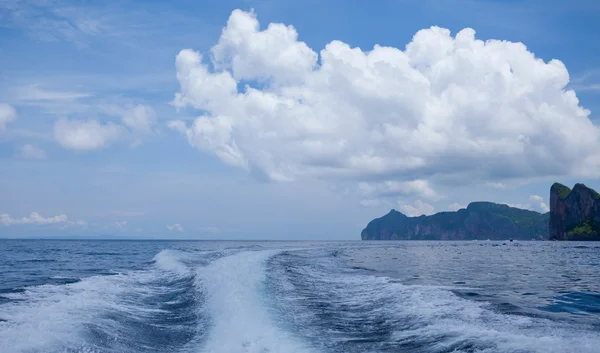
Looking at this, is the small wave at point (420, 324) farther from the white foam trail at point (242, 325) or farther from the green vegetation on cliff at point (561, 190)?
the green vegetation on cliff at point (561, 190)

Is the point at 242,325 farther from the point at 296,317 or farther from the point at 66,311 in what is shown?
the point at 66,311

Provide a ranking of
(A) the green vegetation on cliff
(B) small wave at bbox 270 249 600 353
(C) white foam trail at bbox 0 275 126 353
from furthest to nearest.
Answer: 1. (A) the green vegetation on cliff
2. (C) white foam trail at bbox 0 275 126 353
3. (B) small wave at bbox 270 249 600 353

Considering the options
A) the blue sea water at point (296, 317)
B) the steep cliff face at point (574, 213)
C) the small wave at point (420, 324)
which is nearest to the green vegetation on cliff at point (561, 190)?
the steep cliff face at point (574, 213)

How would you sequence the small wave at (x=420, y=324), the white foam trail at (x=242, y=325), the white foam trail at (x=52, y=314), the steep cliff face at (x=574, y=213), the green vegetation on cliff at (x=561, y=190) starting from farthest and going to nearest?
the green vegetation on cliff at (x=561, y=190) → the steep cliff face at (x=574, y=213) → the white foam trail at (x=242, y=325) → the white foam trail at (x=52, y=314) → the small wave at (x=420, y=324)

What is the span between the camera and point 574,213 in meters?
176

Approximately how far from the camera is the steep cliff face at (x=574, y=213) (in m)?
166

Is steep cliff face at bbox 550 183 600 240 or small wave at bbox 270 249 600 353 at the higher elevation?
steep cliff face at bbox 550 183 600 240

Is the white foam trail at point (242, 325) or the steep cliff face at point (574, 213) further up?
the steep cliff face at point (574, 213)

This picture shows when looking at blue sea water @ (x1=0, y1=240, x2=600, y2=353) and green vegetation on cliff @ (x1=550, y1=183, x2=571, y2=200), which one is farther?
green vegetation on cliff @ (x1=550, y1=183, x2=571, y2=200)

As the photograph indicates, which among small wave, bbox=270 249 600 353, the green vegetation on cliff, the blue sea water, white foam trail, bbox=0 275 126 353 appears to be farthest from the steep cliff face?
white foam trail, bbox=0 275 126 353

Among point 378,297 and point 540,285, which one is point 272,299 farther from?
point 540,285

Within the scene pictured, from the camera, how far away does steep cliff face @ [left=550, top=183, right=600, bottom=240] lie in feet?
544

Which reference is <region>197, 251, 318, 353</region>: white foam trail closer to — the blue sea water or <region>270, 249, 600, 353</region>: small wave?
the blue sea water

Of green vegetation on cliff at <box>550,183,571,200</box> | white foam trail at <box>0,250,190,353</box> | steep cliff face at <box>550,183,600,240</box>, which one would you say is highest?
green vegetation on cliff at <box>550,183,571,200</box>
